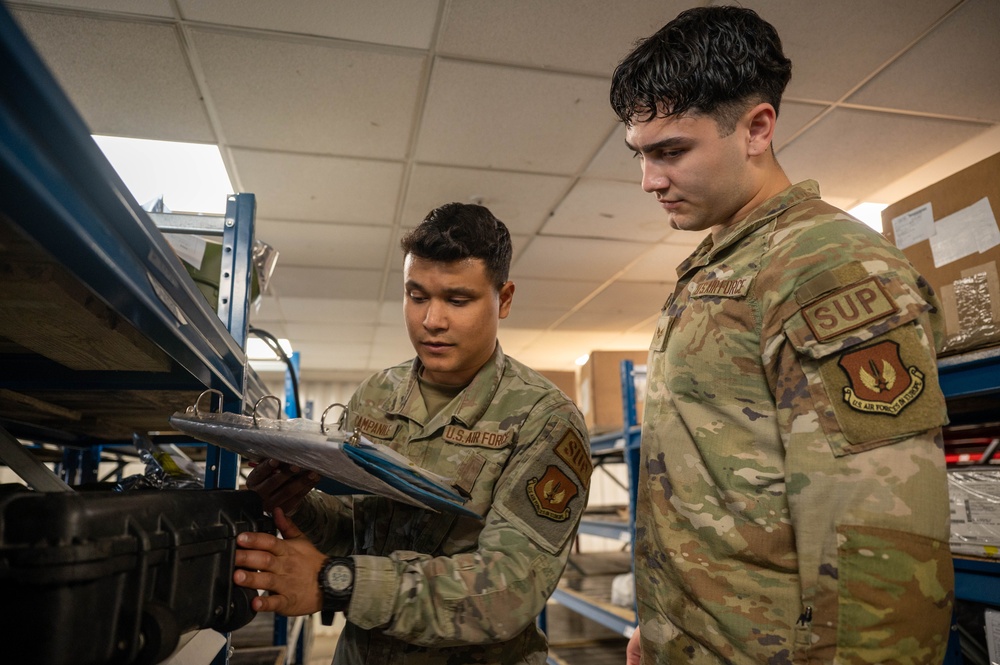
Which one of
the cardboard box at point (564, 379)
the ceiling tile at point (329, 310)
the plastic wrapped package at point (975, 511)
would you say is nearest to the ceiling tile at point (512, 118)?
the plastic wrapped package at point (975, 511)

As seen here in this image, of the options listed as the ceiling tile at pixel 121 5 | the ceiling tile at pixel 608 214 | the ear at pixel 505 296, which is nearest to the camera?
the ear at pixel 505 296

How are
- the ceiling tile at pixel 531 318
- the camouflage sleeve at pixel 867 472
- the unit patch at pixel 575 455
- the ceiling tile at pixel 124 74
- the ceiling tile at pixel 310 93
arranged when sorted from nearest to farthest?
1. the camouflage sleeve at pixel 867 472
2. the unit patch at pixel 575 455
3. the ceiling tile at pixel 124 74
4. the ceiling tile at pixel 310 93
5. the ceiling tile at pixel 531 318

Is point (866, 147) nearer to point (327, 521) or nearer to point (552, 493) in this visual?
point (552, 493)

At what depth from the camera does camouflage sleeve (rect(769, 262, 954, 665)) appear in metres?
0.66

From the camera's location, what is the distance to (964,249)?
1.41 metres

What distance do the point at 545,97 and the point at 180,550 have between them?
2.20 m

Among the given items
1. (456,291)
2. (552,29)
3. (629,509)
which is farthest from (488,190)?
(456,291)

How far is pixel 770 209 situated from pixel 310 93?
1.95m

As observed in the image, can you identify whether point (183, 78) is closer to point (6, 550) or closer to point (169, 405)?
point (169, 405)

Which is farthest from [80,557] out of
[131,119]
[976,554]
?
[131,119]

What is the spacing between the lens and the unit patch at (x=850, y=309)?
2.32ft

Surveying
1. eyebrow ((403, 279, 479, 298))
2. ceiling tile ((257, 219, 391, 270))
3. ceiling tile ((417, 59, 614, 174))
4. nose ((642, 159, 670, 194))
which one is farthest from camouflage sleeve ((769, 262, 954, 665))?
ceiling tile ((257, 219, 391, 270))

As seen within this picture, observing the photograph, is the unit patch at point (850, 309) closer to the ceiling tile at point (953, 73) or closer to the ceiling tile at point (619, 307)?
the ceiling tile at point (953, 73)

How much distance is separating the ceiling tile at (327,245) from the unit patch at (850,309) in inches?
122
